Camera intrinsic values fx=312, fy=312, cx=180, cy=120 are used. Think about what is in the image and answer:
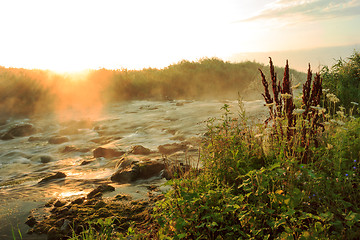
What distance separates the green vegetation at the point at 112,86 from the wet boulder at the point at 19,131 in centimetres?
266

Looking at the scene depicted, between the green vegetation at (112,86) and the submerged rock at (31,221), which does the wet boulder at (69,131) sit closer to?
the green vegetation at (112,86)

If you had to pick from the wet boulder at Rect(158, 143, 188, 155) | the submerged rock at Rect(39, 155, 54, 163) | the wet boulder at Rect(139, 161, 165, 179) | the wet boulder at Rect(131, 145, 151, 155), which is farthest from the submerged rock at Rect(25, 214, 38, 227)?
the submerged rock at Rect(39, 155, 54, 163)

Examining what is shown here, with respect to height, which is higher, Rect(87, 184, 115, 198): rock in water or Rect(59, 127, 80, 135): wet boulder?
Rect(59, 127, 80, 135): wet boulder

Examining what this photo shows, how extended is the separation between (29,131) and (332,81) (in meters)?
10.4

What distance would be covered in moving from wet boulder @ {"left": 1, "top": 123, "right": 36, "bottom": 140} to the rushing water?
10.4 inches

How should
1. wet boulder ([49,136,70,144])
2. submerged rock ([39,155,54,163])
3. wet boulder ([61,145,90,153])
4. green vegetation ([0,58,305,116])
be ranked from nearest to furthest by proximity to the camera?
submerged rock ([39,155,54,163]) < wet boulder ([61,145,90,153]) < wet boulder ([49,136,70,144]) < green vegetation ([0,58,305,116])

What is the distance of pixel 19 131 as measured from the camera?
11.0 meters

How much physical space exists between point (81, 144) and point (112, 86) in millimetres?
7635

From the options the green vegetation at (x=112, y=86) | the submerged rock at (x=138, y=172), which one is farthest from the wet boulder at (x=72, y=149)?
the green vegetation at (x=112, y=86)

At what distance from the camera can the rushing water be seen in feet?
16.1

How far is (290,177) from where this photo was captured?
312 centimetres

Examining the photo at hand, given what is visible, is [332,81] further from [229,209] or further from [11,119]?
[11,119]

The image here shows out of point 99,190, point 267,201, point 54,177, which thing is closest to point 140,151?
point 54,177

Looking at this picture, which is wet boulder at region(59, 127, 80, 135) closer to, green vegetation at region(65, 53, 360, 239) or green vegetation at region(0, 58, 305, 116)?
green vegetation at region(0, 58, 305, 116)
